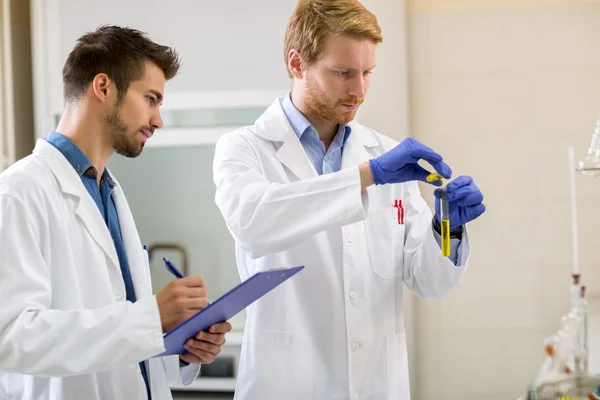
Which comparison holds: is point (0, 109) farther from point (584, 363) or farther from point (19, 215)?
point (584, 363)

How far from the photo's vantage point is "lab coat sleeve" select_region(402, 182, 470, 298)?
1.70 metres

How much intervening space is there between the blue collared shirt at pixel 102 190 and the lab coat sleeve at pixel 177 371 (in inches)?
3.3

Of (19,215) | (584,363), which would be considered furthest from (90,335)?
(584,363)

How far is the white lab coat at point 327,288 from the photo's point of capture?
167cm

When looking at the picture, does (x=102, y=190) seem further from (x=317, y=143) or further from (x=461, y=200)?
(x=461, y=200)

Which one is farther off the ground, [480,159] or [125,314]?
[480,159]

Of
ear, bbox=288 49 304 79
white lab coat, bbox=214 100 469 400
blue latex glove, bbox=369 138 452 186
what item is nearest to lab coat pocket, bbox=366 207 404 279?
white lab coat, bbox=214 100 469 400

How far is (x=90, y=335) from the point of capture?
4.08 ft

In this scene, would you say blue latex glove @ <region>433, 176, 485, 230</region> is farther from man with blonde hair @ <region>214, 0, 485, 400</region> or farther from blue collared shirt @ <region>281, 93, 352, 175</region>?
blue collared shirt @ <region>281, 93, 352, 175</region>

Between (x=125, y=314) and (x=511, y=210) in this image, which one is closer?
(x=125, y=314)

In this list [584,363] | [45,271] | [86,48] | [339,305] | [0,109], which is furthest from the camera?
[0,109]

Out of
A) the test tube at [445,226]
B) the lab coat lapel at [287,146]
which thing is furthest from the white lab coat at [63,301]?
the test tube at [445,226]

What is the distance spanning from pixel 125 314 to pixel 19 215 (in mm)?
253

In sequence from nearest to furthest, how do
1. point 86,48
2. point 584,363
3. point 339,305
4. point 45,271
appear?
point 584,363
point 45,271
point 86,48
point 339,305
